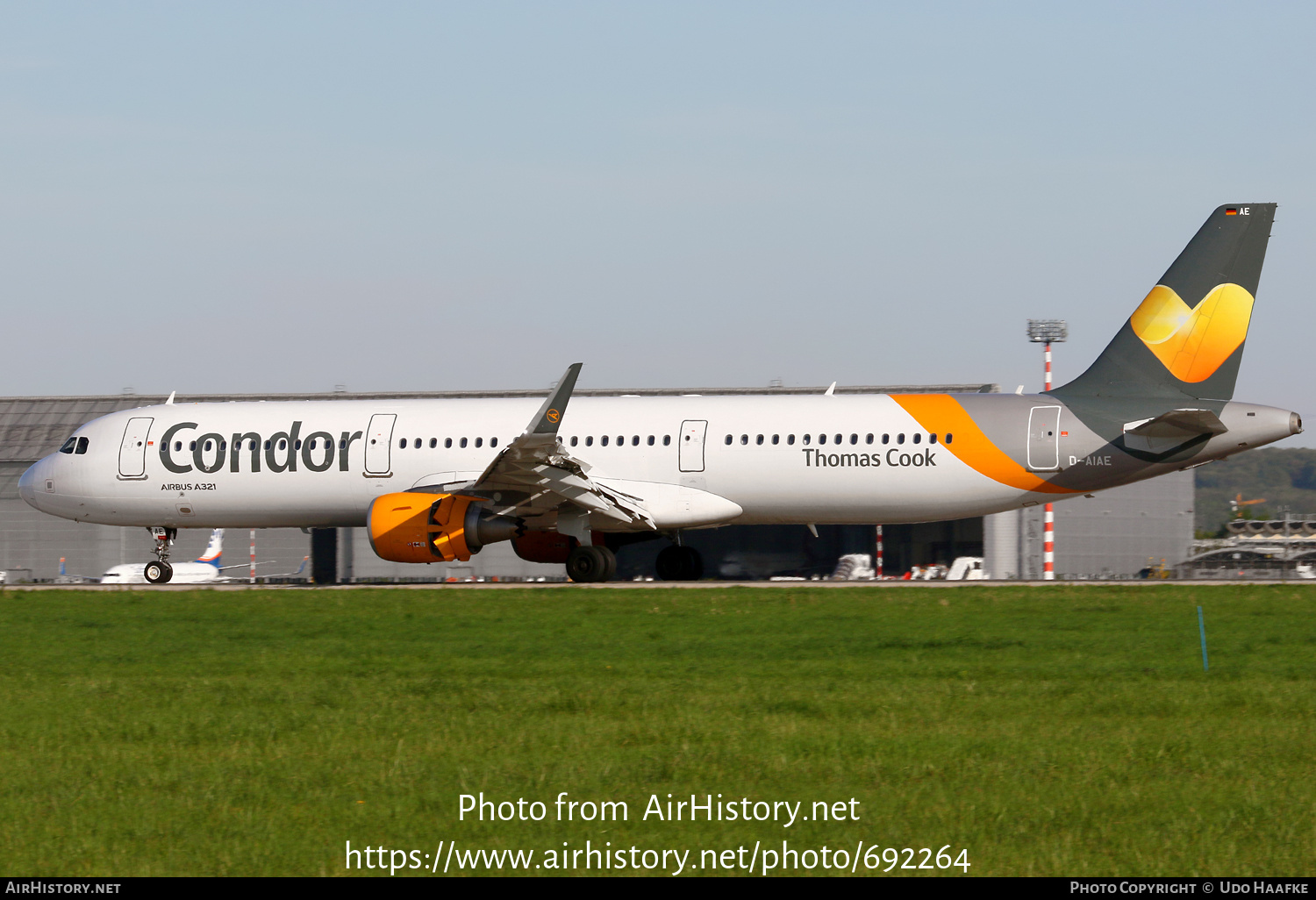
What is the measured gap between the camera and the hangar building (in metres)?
39.3

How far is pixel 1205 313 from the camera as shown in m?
24.5

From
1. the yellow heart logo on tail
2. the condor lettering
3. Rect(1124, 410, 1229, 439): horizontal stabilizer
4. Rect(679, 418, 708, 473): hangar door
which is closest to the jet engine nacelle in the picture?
the condor lettering

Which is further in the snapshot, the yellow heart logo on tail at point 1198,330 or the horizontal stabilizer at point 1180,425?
the yellow heart logo on tail at point 1198,330

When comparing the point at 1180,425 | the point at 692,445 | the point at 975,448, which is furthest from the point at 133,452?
the point at 1180,425

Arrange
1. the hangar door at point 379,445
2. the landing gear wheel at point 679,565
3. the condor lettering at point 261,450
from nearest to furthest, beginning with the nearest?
the hangar door at point 379,445 → the condor lettering at point 261,450 → the landing gear wheel at point 679,565

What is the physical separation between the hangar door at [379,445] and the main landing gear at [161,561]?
5.07 m

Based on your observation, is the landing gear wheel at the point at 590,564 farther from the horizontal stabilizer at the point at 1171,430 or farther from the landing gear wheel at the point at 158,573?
the horizontal stabilizer at the point at 1171,430

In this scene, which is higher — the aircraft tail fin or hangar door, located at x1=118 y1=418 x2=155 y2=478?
hangar door, located at x1=118 y1=418 x2=155 y2=478

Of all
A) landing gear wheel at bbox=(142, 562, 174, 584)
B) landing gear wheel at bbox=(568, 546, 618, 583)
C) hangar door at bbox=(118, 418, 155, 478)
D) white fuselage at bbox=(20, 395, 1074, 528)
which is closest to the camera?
white fuselage at bbox=(20, 395, 1074, 528)

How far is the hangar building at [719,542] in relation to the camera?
129 ft

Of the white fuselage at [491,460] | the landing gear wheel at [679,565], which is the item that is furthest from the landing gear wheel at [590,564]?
the landing gear wheel at [679,565]

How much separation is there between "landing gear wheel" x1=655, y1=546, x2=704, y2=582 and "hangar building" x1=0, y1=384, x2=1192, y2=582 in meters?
8.91

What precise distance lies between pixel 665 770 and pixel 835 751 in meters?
1.26

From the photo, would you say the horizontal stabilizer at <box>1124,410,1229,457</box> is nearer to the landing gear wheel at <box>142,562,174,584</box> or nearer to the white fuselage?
the white fuselage
